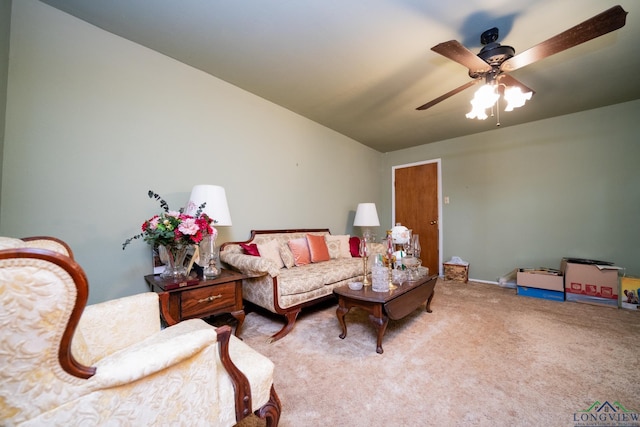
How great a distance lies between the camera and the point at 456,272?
13.0 ft

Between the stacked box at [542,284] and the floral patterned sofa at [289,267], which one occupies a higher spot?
the floral patterned sofa at [289,267]

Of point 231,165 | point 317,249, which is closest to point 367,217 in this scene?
point 317,249

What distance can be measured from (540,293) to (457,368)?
8.03 feet

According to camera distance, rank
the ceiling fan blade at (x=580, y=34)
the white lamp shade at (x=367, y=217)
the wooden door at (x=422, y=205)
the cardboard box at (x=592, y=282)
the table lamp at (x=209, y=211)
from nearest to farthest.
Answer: the ceiling fan blade at (x=580, y=34), the table lamp at (x=209, y=211), the cardboard box at (x=592, y=282), the white lamp shade at (x=367, y=217), the wooden door at (x=422, y=205)

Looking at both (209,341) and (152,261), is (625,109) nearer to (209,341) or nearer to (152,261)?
(209,341)

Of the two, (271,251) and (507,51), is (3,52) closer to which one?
(271,251)

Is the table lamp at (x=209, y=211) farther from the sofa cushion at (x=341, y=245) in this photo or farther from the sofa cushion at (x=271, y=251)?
the sofa cushion at (x=341, y=245)

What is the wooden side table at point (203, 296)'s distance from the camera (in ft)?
5.16

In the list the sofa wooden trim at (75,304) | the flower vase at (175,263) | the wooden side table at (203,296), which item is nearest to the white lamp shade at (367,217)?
the wooden side table at (203,296)

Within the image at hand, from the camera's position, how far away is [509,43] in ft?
6.57

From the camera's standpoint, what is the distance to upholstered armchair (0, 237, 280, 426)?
0.54 m

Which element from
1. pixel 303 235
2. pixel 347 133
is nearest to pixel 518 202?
pixel 347 133

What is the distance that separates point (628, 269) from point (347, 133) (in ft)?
13.4

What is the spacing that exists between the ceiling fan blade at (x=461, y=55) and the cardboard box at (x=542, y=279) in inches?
109
